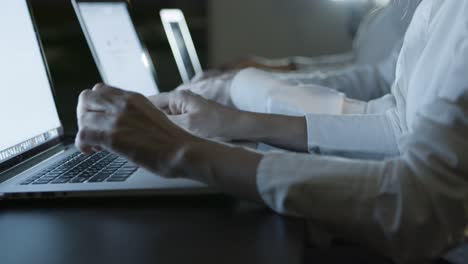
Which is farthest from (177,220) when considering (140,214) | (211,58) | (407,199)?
(211,58)

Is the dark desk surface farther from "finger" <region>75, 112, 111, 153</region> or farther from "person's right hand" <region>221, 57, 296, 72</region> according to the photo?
"person's right hand" <region>221, 57, 296, 72</region>

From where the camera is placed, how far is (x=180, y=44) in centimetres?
178

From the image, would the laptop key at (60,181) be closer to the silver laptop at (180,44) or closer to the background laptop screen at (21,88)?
the background laptop screen at (21,88)

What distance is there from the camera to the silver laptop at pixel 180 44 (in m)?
1.70

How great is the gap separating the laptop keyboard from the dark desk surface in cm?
5

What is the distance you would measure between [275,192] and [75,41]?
971 mm

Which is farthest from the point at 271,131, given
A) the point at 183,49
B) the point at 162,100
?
the point at 183,49

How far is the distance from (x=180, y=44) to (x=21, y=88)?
3.40 feet

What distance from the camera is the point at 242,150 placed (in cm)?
55

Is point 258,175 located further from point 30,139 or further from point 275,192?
point 30,139

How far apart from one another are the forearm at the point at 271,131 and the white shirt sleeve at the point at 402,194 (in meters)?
0.30

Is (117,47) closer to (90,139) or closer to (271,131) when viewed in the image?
(271,131)

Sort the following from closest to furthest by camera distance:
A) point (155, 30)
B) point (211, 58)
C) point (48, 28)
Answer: point (48, 28), point (155, 30), point (211, 58)

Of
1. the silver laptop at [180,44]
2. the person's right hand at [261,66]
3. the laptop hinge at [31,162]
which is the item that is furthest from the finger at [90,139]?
the person's right hand at [261,66]
